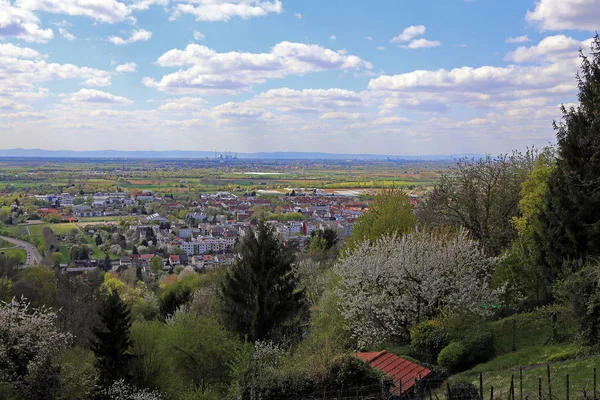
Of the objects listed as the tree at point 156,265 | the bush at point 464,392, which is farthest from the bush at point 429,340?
the tree at point 156,265

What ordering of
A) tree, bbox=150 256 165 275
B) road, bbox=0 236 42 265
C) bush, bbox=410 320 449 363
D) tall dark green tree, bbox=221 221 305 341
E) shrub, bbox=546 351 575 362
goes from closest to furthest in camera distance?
shrub, bbox=546 351 575 362
bush, bbox=410 320 449 363
tall dark green tree, bbox=221 221 305 341
road, bbox=0 236 42 265
tree, bbox=150 256 165 275

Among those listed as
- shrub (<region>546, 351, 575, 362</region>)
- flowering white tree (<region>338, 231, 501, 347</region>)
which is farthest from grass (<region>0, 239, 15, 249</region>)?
shrub (<region>546, 351, 575, 362</region>)

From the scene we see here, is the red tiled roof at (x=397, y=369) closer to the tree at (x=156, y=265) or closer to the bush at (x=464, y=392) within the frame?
the bush at (x=464, y=392)

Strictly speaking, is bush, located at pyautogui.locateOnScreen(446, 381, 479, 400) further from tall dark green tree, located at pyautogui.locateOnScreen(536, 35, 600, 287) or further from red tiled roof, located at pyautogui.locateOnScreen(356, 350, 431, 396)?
tall dark green tree, located at pyautogui.locateOnScreen(536, 35, 600, 287)

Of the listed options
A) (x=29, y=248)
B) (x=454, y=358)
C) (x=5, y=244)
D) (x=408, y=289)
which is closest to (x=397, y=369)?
(x=454, y=358)

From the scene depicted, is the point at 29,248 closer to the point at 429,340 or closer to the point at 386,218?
the point at 386,218

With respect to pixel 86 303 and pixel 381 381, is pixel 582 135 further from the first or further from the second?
pixel 86 303

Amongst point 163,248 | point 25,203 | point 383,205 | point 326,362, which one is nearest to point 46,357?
point 326,362
